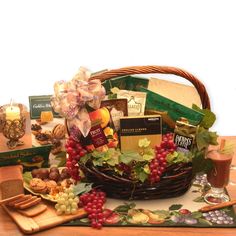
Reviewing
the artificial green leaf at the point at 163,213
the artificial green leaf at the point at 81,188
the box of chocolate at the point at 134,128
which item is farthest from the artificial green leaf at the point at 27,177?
the artificial green leaf at the point at 163,213

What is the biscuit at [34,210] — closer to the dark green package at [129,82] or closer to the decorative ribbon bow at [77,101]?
the decorative ribbon bow at [77,101]

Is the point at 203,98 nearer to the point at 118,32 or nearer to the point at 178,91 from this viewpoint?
the point at 178,91

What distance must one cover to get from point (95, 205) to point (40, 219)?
0.16 meters

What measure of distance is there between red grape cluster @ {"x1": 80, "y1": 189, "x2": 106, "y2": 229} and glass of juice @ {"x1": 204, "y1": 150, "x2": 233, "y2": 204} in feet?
1.06

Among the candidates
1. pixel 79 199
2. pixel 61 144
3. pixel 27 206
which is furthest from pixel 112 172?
pixel 61 144

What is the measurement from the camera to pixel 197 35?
7.68ft

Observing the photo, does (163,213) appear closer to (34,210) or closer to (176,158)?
(176,158)

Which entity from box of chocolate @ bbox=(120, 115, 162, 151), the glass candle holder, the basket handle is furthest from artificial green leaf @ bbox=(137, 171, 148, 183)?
the glass candle holder

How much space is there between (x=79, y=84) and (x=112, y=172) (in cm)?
28

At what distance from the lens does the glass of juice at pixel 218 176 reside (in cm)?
136

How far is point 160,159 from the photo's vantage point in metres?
1.32

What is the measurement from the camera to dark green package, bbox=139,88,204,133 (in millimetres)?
1449

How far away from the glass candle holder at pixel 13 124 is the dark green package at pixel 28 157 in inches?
6.7

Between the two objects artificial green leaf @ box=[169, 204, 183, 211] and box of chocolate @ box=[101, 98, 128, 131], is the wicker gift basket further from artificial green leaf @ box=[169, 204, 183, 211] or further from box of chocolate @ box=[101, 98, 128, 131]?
box of chocolate @ box=[101, 98, 128, 131]
